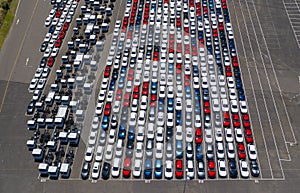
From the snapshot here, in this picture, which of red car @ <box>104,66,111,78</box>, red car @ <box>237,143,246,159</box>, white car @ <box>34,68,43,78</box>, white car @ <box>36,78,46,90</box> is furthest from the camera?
white car @ <box>34,68,43,78</box>

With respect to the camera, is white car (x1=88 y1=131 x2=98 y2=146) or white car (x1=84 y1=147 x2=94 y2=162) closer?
white car (x1=84 y1=147 x2=94 y2=162)

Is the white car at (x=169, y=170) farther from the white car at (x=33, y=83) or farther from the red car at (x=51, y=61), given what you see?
the red car at (x=51, y=61)

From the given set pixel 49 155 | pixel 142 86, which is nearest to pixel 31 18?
pixel 142 86

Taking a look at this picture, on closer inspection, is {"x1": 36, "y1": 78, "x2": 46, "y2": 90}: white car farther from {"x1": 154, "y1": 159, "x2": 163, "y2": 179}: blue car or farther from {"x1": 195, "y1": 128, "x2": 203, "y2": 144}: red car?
{"x1": 195, "y1": 128, "x2": 203, "y2": 144}: red car

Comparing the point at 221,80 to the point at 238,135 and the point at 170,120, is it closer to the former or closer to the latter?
the point at 238,135

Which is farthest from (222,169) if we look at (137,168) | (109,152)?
(109,152)

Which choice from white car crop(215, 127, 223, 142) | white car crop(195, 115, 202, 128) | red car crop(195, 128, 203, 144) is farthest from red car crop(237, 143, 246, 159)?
white car crop(195, 115, 202, 128)

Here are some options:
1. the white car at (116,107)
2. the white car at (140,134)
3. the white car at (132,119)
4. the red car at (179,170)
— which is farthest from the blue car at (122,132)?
the red car at (179,170)

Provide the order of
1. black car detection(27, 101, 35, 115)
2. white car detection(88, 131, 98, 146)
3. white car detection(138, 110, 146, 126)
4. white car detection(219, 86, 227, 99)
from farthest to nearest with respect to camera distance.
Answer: white car detection(219, 86, 227, 99)
black car detection(27, 101, 35, 115)
white car detection(138, 110, 146, 126)
white car detection(88, 131, 98, 146)

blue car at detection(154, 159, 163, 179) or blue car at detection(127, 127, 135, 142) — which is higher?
blue car at detection(127, 127, 135, 142)

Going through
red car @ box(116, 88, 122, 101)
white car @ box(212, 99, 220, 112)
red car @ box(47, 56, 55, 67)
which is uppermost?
red car @ box(47, 56, 55, 67)
